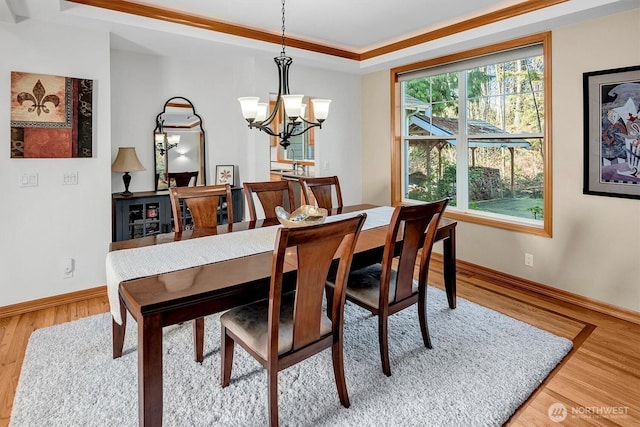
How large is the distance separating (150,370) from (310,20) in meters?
3.17

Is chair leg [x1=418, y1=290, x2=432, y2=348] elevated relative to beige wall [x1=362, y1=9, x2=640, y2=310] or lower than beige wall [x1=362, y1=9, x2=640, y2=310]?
lower

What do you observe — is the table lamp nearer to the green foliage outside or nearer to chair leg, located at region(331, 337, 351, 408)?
chair leg, located at region(331, 337, 351, 408)

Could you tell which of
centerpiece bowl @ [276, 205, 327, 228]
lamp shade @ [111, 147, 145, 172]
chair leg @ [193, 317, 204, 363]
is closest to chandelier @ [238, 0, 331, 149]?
centerpiece bowl @ [276, 205, 327, 228]

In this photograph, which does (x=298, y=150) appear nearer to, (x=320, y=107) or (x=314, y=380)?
(x=320, y=107)

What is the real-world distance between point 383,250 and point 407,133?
9.62ft

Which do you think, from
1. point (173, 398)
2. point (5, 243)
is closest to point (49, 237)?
point (5, 243)

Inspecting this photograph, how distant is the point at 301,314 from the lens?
1712 mm

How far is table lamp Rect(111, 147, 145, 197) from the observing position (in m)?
3.68

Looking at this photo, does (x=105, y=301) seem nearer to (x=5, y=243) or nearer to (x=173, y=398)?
(x=5, y=243)

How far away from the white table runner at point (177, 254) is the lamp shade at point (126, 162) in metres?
1.73

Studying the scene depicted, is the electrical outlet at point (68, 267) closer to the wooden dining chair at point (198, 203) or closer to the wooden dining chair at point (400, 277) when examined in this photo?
the wooden dining chair at point (198, 203)

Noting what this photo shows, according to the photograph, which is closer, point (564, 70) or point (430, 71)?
point (564, 70)

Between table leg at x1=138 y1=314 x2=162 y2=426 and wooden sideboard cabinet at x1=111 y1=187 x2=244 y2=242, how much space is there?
Answer: 2.40m

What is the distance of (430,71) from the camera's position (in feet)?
14.2
